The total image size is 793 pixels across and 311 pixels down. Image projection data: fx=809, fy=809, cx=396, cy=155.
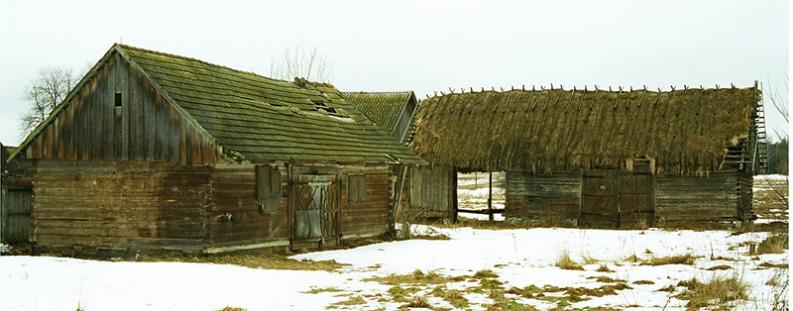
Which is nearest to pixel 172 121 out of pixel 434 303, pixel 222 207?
pixel 222 207

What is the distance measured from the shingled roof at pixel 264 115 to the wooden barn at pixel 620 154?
6.02 m

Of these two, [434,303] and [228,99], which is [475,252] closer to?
[228,99]

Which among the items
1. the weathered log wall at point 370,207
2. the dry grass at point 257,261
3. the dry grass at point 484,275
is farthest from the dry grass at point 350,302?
the weathered log wall at point 370,207

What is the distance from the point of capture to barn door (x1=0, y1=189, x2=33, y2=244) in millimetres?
19531

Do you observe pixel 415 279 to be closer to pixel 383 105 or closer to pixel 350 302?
pixel 350 302

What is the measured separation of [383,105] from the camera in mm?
48469

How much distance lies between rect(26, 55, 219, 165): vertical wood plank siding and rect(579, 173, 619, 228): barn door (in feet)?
51.0

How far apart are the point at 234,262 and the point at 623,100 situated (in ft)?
60.9

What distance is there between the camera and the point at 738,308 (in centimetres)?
949

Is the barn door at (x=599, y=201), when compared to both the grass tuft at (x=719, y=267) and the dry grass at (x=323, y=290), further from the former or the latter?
the dry grass at (x=323, y=290)

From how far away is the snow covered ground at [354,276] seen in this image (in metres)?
10.6

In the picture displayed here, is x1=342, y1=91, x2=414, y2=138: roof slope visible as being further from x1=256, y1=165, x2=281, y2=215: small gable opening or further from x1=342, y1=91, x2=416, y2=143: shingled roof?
x1=256, y1=165, x2=281, y2=215: small gable opening

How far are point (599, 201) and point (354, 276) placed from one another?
15846mm

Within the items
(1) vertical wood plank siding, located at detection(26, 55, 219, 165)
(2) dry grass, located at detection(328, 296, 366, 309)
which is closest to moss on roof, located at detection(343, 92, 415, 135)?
(1) vertical wood plank siding, located at detection(26, 55, 219, 165)
